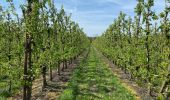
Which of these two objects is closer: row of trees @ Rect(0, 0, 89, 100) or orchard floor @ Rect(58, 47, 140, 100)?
row of trees @ Rect(0, 0, 89, 100)

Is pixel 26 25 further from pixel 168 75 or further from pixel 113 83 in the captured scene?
pixel 113 83

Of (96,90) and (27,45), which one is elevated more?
(27,45)

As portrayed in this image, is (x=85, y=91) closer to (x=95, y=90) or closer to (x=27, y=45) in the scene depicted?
(x=95, y=90)

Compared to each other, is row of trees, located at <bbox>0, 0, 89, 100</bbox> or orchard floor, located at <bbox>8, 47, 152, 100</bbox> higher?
row of trees, located at <bbox>0, 0, 89, 100</bbox>

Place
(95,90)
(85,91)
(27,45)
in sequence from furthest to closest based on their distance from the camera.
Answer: (95,90), (85,91), (27,45)

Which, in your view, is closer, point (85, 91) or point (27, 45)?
point (27, 45)

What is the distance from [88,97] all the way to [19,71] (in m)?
8.33

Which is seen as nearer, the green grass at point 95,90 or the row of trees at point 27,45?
the row of trees at point 27,45

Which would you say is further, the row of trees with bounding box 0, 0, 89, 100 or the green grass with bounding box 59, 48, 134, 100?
the green grass with bounding box 59, 48, 134, 100

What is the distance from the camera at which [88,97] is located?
26.3 metres

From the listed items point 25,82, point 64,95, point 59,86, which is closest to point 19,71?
point 25,82

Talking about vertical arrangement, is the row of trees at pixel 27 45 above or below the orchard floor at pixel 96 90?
above

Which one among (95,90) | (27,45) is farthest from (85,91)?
(27,45)

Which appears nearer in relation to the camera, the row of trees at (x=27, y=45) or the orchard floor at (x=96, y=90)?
the row of trees at (x=27, y=45)
